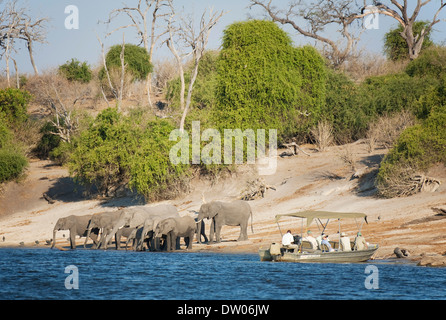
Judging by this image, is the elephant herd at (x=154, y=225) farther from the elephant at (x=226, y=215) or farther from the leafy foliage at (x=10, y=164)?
the leafy foliage at (x=10, y=164)

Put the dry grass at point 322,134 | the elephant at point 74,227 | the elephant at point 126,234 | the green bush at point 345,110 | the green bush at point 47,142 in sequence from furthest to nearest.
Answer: the green bush at point 47,142 → the green bush at point 345,110 → the dry grass at point 322,134 → the elephant at point 74,227 → the elephant at point 126,234

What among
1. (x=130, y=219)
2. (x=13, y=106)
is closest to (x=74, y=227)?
(x=130, y=219)

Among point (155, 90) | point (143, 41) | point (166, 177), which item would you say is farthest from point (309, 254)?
point (155, 90)

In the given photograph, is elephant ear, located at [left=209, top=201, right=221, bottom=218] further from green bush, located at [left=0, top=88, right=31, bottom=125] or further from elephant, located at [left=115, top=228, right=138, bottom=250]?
green bush, located at [left=0, top=88, right=31, bottom=125]

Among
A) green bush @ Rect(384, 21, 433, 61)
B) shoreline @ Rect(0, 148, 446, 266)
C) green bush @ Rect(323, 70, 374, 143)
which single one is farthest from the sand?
green bush @ Rect(384, 21, 433, 61)

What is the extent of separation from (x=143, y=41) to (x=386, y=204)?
37870 millimetres

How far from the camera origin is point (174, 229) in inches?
1203

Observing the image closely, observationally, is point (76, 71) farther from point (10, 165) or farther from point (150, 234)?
point (150, 234)

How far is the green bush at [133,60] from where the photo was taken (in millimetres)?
65375

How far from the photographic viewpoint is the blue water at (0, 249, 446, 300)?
66.1 ft

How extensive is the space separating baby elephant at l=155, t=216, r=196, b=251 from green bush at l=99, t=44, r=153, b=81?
36086mm

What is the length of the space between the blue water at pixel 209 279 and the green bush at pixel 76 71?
42.2 m

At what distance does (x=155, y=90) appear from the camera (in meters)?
72.4

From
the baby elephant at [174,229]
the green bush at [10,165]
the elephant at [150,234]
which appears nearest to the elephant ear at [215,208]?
the baby elephant at [174,229]
